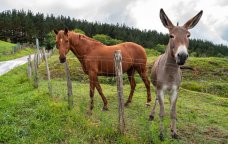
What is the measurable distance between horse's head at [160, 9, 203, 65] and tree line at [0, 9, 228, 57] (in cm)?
7037

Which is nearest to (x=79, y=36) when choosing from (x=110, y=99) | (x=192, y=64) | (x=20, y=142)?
(x=110, y=99)

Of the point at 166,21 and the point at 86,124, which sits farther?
the point at 86,124

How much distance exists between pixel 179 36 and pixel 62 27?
99.7 meters

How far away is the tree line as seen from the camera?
8969cm

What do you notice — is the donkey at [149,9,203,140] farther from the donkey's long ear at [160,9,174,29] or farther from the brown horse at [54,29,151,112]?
the brown horse at [54,29,151,112]

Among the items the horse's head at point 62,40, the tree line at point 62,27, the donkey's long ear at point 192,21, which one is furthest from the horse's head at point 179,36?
the tree line at point 62,27

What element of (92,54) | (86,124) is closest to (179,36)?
(86,124)

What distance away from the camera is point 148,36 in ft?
376

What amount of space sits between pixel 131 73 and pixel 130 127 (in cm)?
457

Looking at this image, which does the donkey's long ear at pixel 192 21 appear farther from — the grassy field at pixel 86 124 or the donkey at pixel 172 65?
the grassy field at pixel 86 124

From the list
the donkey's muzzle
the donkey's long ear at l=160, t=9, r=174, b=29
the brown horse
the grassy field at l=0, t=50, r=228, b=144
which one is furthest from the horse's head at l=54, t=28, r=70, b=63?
the donkey's muzzle

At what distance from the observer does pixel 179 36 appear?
23.6 ft

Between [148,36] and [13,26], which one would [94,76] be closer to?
[13,26]

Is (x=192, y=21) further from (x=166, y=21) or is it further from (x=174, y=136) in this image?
(x=174, y=136)
